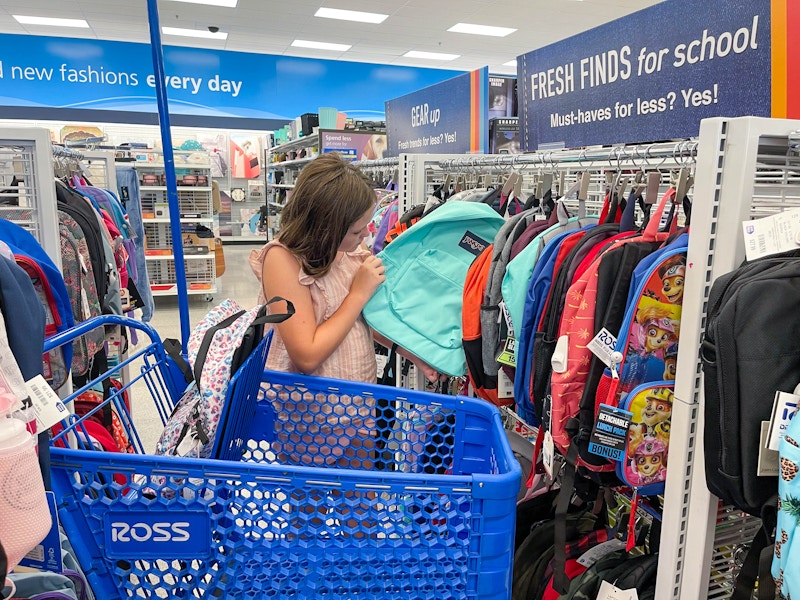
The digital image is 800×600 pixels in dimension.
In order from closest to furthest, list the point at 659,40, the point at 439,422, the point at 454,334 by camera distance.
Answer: the point at 439,422 < the point at 659,40 < the point at 454,334

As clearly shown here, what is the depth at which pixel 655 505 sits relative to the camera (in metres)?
1.83

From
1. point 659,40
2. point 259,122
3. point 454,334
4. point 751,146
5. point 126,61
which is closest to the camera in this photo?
point 751,146

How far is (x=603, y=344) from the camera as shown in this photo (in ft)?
4.87

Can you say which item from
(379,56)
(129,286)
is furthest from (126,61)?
(129,286)

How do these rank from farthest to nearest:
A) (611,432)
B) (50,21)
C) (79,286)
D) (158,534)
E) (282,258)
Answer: (50,21) → (79,286) → (282,258) → (611,432) → (158,534)

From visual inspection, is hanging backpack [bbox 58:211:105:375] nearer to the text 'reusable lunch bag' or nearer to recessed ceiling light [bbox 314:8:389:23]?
the text 'reusable lunch bag'

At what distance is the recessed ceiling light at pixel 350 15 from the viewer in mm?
9992

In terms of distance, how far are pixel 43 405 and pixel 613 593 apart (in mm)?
1462

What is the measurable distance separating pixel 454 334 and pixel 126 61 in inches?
481

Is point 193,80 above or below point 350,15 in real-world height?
below

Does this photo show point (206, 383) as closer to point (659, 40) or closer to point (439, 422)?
point (439, 422)

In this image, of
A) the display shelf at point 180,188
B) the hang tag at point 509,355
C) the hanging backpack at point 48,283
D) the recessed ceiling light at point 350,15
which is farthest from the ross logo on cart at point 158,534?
the recessed ceiling light at point 350,15

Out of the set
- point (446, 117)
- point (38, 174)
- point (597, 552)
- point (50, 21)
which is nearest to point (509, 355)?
point (597, 552)

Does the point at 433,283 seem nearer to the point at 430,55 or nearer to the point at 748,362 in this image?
the point at 748,362
